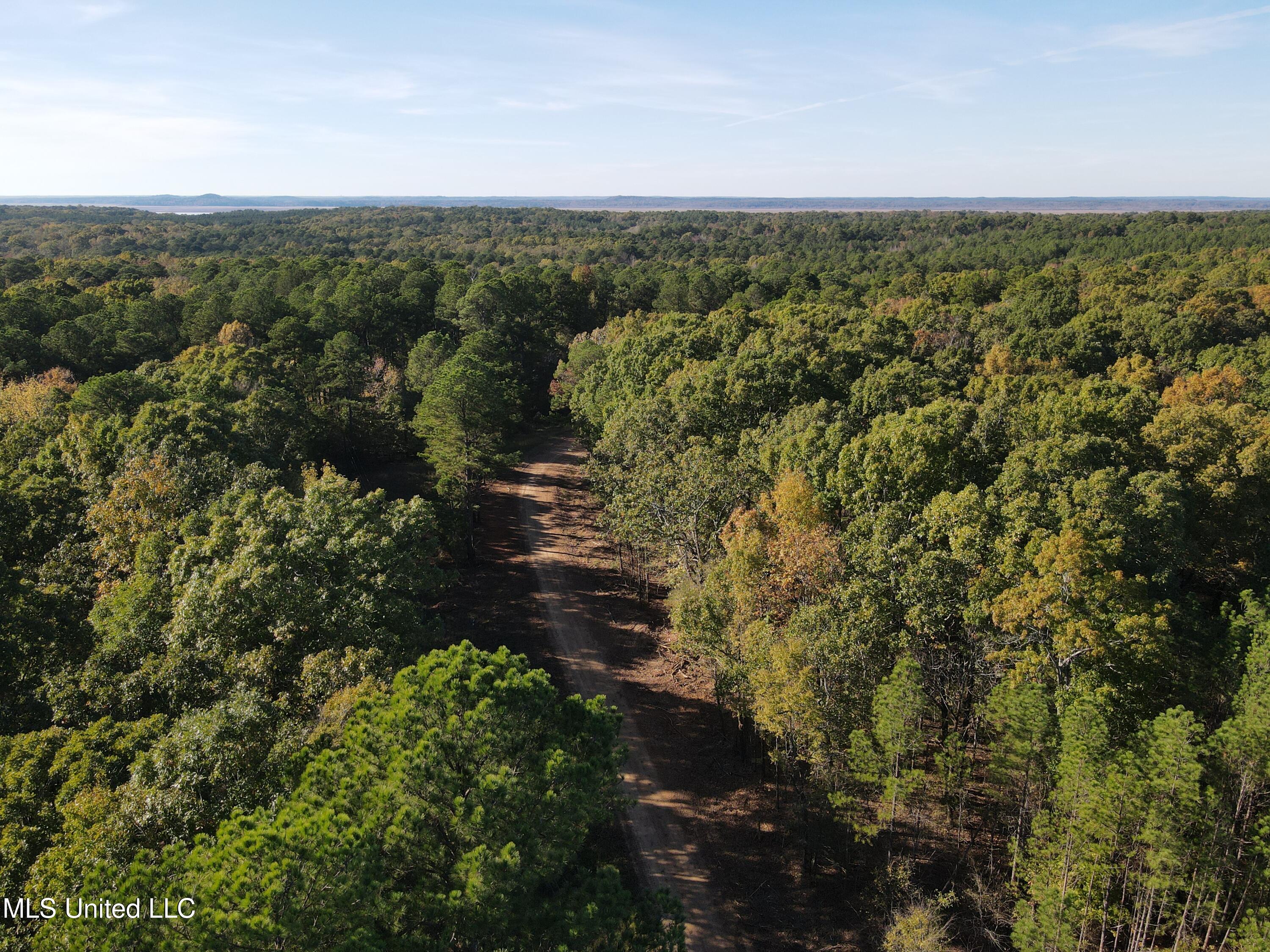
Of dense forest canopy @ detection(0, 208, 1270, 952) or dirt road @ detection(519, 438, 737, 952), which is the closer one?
dense forest canopy @ detection(0, 208, 1270, 952)

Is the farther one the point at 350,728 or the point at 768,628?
the point at 768,628

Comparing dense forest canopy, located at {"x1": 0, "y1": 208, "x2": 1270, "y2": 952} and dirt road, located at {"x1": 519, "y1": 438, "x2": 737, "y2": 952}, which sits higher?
dense forest canopy, located at {"x1": 0, "y1": 208, "x2": 1270, "y2": 952}

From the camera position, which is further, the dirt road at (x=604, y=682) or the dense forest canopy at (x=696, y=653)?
the dirt road at (x=604, y=682)

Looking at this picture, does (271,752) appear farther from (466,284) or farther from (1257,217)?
(1257,217)

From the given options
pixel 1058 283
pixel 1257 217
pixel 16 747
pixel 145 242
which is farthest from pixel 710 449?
pixel 1257 217
